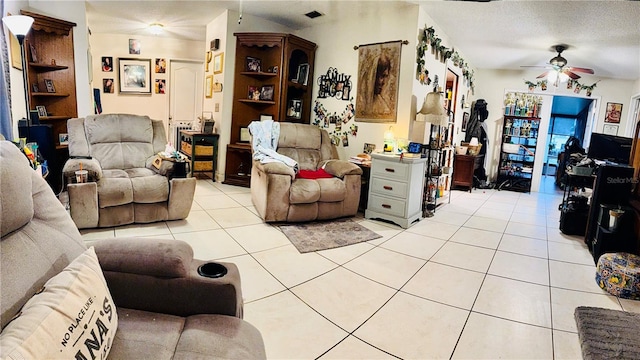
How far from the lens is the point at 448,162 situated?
5.59 m

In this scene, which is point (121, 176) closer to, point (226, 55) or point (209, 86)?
point (226, 55)

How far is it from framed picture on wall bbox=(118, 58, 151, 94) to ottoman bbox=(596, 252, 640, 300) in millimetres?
7317

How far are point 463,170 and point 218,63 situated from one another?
4552 mm

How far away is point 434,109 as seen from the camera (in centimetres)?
387

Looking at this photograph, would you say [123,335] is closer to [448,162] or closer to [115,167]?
[115,167]

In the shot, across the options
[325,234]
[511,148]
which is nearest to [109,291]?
[325,234]

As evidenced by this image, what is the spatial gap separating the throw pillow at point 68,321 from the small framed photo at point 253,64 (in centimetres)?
453

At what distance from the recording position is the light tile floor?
1722mm

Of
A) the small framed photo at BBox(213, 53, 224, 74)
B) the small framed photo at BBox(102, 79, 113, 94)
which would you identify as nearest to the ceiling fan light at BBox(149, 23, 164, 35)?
the small framed photo at BBox(102, 79, 113, 94)

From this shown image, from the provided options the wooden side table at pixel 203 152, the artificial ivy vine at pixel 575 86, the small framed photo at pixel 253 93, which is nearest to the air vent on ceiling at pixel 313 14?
the small framed photo at pixel 253 93

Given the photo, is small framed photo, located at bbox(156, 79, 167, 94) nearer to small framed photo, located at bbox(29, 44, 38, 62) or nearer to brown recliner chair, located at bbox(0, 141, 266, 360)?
small framed photo, located at bbox(29, 44, 38, 62)

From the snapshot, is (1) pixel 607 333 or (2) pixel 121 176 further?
(2) pixel 121 176

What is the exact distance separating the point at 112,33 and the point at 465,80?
669 cm

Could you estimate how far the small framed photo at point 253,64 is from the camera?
5.09 m
